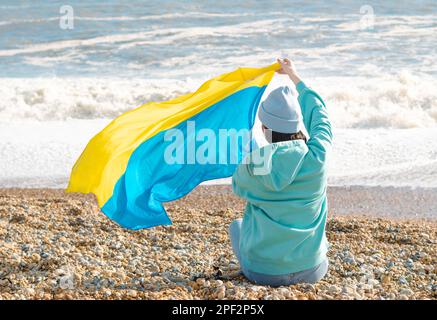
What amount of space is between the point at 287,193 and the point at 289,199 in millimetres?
45

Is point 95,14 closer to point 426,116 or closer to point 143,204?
point 426,116

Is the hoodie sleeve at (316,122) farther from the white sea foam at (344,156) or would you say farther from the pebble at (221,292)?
the white sea foam at (344,156)

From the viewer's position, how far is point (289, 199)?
4305 millimetres

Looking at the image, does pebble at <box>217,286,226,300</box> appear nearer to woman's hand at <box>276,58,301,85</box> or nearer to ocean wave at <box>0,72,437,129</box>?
woman's hand at <box>276,58,301,85</box>

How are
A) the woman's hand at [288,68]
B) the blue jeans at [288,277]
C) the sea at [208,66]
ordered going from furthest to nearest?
the sea at [208,66]
the woman's hand at [288,68]
the blue jeans at [288,277]

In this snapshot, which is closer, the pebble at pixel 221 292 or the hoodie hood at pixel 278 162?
the hoodie hood at pixel 278 162

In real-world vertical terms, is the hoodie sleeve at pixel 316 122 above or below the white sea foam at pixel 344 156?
above

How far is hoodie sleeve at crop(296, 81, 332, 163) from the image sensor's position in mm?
4246

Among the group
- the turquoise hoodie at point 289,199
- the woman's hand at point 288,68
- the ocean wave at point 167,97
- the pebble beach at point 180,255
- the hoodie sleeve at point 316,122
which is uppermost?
the woman's hand at point 288,68

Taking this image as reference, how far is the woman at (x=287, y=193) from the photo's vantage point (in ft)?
13.8

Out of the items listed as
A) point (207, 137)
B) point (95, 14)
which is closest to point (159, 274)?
point (207, 137)

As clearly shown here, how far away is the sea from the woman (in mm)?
4594

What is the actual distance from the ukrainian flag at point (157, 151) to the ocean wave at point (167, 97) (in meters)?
A: 7.44

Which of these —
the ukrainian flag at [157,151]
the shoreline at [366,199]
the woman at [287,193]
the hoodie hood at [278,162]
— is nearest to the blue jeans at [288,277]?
the woman at [287,193]
